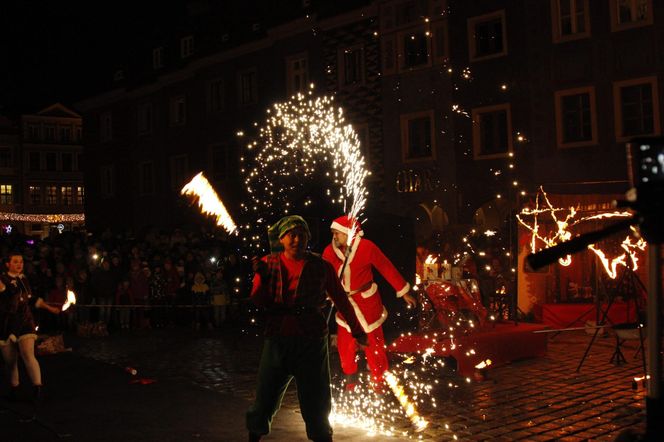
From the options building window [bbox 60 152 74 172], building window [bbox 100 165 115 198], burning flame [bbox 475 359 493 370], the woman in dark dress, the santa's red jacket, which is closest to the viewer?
the woman in dark dress

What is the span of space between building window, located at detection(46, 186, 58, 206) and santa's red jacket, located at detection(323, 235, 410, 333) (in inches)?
2559

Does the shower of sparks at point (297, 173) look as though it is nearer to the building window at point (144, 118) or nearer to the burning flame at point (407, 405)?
the burning flame at point (407, 405)

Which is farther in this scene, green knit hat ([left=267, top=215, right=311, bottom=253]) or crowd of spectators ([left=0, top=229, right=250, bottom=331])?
crowd of spectators ([left=0, top=229, right=250, bottom=331])

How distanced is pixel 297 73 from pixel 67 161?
162 feet

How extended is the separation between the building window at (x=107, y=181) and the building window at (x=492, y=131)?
2326 cm

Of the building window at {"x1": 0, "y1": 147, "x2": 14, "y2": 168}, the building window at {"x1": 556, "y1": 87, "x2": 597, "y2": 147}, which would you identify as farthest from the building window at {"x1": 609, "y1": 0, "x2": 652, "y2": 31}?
the building window at {"x1": 0, "y1": 147, "x2": 14, "y2": 168}

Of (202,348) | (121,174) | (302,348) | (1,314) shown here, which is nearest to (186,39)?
(121,174)

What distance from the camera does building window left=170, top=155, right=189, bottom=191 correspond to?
32.9 m

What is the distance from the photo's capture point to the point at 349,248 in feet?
28.1

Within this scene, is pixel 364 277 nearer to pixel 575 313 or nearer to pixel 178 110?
pixel 575 313

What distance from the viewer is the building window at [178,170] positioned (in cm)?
3288

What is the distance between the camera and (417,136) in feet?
73.8

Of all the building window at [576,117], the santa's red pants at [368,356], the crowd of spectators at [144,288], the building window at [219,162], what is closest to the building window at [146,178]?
the building window at [219,162]

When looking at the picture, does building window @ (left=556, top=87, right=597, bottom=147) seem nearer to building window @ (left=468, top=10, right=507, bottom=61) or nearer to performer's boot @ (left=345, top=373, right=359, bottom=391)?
building window @ (left=468, top=10, right=507, bottom=61)
